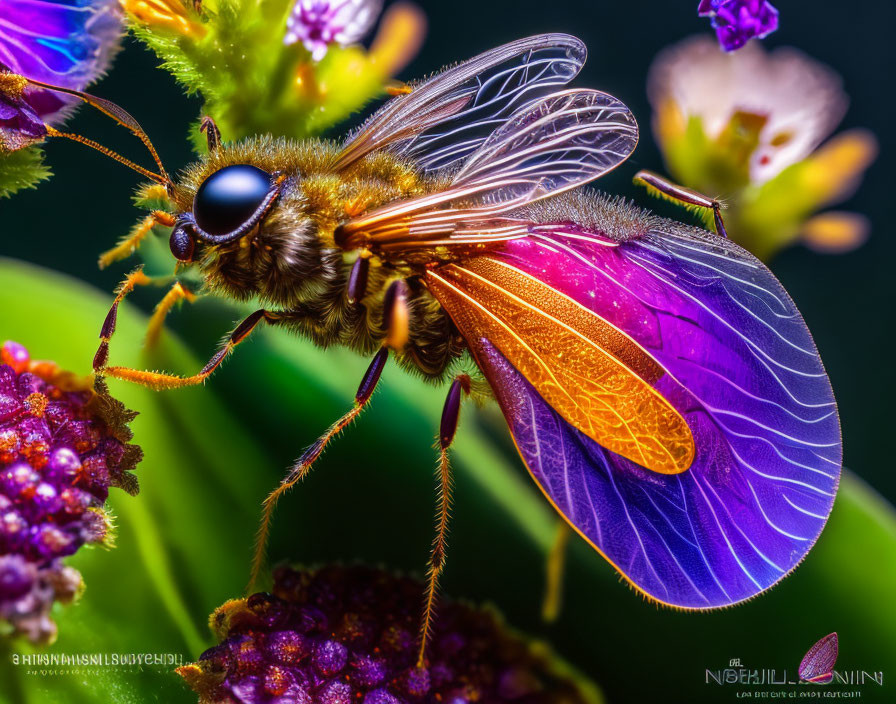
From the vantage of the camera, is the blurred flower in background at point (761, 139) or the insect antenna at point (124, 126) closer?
the insect antenna at point (124, 126)

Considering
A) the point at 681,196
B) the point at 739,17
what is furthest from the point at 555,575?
the point at 739,17

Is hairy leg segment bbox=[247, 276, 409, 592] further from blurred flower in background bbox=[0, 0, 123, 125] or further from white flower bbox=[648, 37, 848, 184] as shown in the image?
white flower bbox=[648, 37, 848, 184]

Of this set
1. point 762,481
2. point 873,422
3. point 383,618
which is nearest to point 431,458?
point 383,618

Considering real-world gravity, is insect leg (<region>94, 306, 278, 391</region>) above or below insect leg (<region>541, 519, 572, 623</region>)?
above

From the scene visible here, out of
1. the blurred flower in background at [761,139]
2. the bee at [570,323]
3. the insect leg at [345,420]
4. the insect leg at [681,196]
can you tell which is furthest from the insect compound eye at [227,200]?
the blurred flower in background at [761,139]

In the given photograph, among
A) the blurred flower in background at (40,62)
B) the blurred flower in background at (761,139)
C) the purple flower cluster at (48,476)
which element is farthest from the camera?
the blurred flower in background at (761,139)

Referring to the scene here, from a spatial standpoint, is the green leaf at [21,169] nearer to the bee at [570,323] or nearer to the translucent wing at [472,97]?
the bee at [570,323]

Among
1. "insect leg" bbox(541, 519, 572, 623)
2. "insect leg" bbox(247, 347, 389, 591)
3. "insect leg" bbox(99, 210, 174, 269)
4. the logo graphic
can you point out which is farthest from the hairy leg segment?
the logo graphic

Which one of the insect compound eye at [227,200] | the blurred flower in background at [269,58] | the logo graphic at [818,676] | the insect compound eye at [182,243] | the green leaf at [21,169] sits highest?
the blurred flower in background at [269,58]
